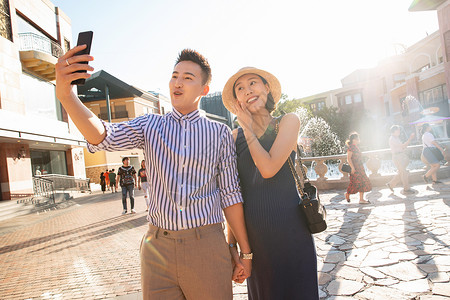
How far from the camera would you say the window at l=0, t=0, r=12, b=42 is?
16859mm

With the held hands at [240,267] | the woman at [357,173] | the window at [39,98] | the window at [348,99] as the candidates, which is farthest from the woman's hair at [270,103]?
the window at [348,99]

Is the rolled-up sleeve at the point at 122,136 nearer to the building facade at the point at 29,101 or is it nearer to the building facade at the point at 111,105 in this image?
the building facade at the point at 29,101

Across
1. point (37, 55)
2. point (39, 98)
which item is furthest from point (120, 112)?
point (37, 55)

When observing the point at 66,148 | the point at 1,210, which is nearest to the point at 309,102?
the point at 66,148

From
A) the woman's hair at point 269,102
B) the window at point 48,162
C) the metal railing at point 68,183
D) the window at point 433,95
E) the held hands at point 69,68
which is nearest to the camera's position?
the held hands at point 69,68

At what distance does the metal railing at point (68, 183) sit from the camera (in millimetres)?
20691

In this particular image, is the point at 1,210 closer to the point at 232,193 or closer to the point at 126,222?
the point at 126,222

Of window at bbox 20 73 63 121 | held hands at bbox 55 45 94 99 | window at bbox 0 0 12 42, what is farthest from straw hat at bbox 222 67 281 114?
window at bbox 20 73 63 121

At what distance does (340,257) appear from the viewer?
4160mm

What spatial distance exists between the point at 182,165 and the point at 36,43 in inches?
895

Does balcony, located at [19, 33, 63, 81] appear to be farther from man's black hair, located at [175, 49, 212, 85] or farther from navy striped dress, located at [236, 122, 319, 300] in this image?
navy striped dress, located at [236, 122, 319, 300]

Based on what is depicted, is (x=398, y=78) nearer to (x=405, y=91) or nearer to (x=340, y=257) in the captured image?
(x=405, y=91)

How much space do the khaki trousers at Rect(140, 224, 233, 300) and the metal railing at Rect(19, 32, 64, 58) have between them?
2190cm

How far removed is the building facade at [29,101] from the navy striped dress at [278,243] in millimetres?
15681
